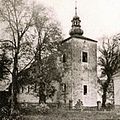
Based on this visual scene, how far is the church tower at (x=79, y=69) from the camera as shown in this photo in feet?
79.9

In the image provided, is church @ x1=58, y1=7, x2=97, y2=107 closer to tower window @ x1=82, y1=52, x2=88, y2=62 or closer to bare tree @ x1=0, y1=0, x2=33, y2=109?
tower window @ x1=82, y1=52, x2=88, y2=62

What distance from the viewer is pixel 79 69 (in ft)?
81.0

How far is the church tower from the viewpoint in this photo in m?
24.4

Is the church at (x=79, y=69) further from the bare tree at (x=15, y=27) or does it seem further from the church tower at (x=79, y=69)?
the bare tree at (x=15, y=27)

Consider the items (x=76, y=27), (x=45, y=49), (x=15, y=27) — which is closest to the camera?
(x=15, y=27)

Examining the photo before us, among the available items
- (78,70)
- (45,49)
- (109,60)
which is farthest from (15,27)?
(109,60)

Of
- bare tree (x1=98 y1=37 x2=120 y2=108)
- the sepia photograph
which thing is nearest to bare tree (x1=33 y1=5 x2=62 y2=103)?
the sepia photograph

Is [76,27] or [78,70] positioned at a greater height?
[76,27]

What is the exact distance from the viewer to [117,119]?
42.7 feet

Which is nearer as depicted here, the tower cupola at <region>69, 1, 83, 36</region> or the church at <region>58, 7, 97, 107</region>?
the church at <region>58, 7, 97, 107</region>

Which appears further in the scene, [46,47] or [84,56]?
[84,56]

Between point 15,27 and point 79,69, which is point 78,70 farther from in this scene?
point 15,27

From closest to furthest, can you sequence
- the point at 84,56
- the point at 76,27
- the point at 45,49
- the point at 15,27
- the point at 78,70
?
the point at 15,27, the point at 45,49, the point at 78,70, the point at 84,56, the point at 76,27

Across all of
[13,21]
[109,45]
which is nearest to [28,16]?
[13,21]
